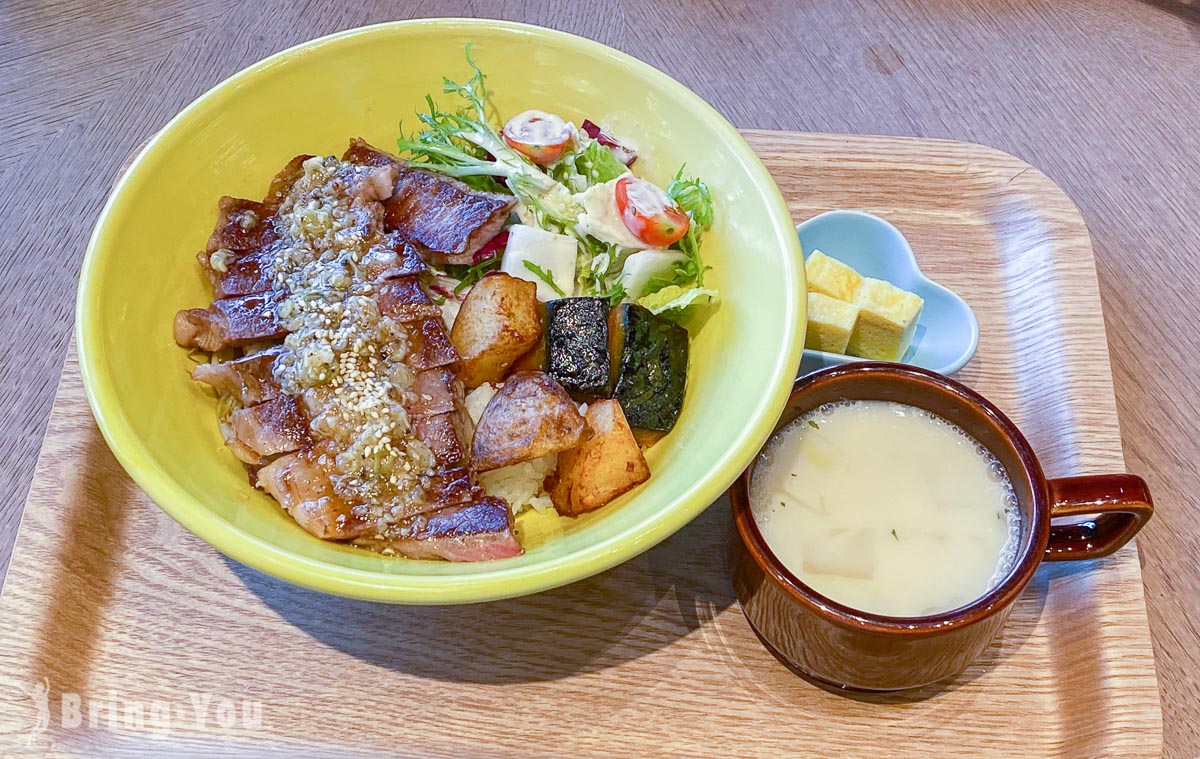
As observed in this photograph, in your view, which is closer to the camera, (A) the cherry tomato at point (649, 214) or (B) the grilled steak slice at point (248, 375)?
(B) the grilled steak slice at point (248, 375)

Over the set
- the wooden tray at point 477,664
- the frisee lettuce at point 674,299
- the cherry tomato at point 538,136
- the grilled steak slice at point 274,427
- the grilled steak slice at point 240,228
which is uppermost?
the cherry tomato at point 538,136

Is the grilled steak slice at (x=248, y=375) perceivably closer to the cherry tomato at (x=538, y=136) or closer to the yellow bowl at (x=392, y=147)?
the yellow bowl at (x=392, y=147)

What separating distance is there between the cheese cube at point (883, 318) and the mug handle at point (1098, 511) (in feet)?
1.65

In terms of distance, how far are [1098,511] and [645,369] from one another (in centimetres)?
82

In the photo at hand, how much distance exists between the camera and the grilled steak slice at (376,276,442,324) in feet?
5.32

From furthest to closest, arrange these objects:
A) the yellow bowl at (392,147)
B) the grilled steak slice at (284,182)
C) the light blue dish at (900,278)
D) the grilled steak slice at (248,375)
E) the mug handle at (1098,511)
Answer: the light blue dish at (900,278) → the grilled steak slice at (284,182) → the grilled steak slice at (248,375) → the mug handle at (1098,511) → the yellow bowl at (392,147)

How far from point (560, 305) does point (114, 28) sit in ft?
7.55

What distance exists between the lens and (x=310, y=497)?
146cm

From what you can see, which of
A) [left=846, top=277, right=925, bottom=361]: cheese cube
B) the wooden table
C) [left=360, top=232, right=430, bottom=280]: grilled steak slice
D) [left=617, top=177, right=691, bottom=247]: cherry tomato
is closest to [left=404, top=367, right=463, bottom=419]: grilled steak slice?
[left=360, top=232, right=430, bottom=280]: grilled steak slice

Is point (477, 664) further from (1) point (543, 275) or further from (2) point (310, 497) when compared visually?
(1) point (543, 275)

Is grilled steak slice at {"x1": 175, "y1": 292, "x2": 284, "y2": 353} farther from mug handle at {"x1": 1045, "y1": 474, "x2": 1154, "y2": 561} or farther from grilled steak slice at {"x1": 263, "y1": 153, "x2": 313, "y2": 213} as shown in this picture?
mug handle at {"x1": 1045, "y1": 474, "x2": 1154, "y2": 561}

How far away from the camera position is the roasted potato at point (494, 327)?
1.62 m

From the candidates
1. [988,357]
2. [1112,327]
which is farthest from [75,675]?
[1112,327]

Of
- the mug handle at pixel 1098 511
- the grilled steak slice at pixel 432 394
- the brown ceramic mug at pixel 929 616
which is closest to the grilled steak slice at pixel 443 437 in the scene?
the grilled steak slice at pixel 432 394
